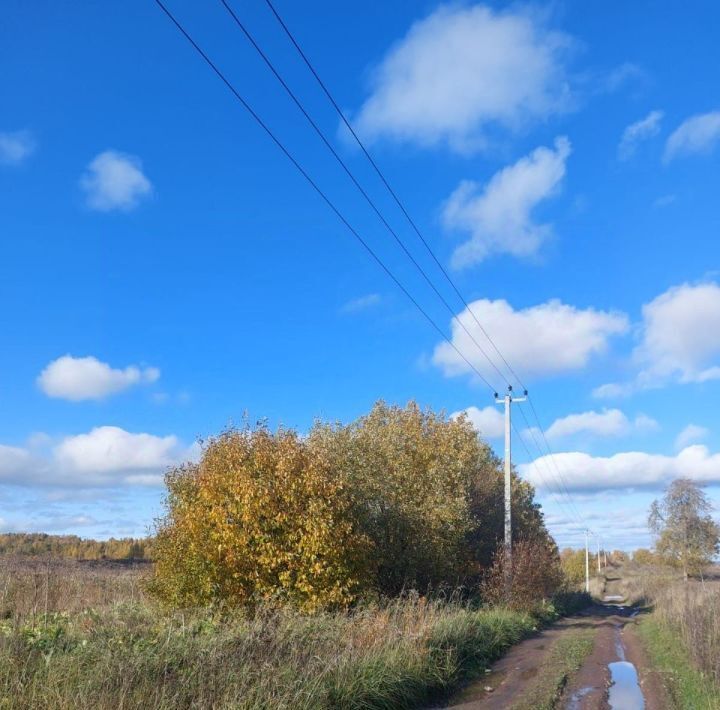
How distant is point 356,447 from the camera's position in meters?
25.4

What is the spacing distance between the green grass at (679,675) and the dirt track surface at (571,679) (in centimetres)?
26

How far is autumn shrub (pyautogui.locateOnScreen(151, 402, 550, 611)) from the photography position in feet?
54.9

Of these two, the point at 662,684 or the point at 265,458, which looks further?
the point at 265,458

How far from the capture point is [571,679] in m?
13.8

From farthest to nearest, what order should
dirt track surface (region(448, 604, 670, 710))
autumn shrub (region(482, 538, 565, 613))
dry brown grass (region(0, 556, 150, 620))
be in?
autumn shrub (region(482, 538, 565, 613)) → dry brown grass (region(0, 556, 150, 620)) → dirt track surface (region(448, 604, 670, 710))

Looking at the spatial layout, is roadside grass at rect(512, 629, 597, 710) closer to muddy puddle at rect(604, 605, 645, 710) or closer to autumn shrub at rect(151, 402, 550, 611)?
muddy puddle at rect(604, 605, 645, 710)

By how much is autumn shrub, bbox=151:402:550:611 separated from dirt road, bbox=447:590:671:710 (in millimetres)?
4494

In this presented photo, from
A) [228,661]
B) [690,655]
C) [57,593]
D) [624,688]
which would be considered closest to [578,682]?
[624,688]

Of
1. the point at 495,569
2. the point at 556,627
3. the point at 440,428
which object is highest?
the point at 440,428

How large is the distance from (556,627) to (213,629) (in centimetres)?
1833

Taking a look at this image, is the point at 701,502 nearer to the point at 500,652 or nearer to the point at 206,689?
the point at 500,652

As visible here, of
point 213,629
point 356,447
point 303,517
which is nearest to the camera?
point 213,629

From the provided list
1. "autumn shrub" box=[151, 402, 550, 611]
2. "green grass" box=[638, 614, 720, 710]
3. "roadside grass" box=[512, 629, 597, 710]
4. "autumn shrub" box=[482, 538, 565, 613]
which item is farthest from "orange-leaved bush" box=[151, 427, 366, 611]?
"autumn shrub" box=[482, 538, 565, 613]

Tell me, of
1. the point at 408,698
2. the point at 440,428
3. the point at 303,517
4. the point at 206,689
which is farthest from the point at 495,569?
the point at 206,689
